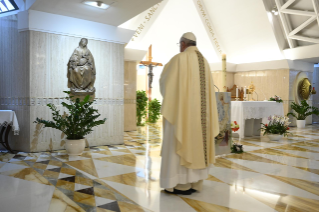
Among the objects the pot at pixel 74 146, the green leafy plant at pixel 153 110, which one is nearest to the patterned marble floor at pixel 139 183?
the pot at pixel 74 146

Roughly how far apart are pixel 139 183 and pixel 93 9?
4006 mm

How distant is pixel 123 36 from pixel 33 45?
2273mm

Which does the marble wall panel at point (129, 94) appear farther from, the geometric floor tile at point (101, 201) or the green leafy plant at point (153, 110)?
the geometric floor tile at point (101, 201)

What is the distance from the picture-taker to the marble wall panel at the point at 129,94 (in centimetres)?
1009

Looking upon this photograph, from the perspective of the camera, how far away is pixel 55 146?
246 inches

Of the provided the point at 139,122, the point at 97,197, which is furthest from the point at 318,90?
the point at 97,197

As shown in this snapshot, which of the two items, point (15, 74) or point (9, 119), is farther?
point (15, 74)

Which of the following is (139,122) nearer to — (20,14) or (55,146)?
(55,146)

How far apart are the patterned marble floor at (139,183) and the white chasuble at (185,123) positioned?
35 centimetres

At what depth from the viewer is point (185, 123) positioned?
3.28 m

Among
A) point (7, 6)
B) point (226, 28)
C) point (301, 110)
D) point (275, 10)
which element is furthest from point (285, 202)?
point (226, 28)

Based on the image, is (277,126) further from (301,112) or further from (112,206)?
(112,206)

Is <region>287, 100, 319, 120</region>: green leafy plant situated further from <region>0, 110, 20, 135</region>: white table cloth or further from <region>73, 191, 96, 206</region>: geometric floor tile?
<region>73, 191, 96, 206</region>: geometric floor tile

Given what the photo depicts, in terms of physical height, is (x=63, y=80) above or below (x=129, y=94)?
above
